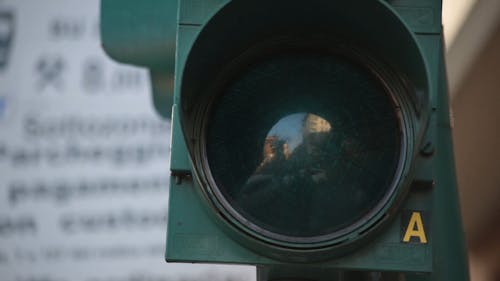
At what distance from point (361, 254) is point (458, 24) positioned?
119 inches

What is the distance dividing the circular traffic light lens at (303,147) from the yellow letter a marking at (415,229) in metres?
0.06

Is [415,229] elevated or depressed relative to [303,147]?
depressed

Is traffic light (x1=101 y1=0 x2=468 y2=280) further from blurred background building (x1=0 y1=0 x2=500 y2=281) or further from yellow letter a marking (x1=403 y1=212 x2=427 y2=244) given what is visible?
blurred background building (x1=0 y1=0 x2=500 y2=281)

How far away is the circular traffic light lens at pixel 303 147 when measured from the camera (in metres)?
1.57

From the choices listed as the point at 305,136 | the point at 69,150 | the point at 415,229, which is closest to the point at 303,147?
the point at 305,136

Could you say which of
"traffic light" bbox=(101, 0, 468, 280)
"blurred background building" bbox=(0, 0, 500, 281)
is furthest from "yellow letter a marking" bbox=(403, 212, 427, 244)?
"blurred background building" bbox=(0, 0, 500, 281)

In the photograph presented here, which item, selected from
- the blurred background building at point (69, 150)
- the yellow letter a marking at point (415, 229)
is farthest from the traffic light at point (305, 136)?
the blurred background building at point (69, 150)

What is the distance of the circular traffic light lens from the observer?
5.16 feet

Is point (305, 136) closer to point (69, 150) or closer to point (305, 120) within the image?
point (305, 120)

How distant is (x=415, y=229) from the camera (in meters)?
1.57

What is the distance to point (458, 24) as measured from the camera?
4.41 metres

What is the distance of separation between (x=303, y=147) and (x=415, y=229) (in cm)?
21

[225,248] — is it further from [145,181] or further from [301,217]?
[145,181]

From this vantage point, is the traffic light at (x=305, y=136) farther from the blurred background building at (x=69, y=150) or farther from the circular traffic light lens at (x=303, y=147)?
the blurred background building at (x=69, y=150)
